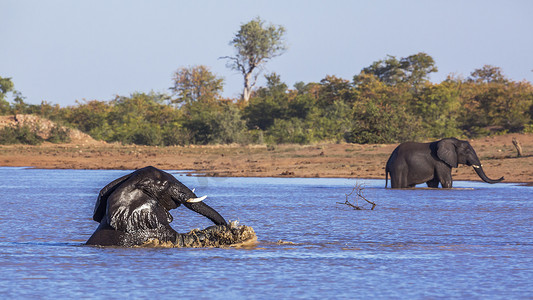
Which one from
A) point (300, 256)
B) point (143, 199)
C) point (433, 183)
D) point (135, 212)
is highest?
point (143, 199)

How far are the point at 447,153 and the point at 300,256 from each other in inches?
558

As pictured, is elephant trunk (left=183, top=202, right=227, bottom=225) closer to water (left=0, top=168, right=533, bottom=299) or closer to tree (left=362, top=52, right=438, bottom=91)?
water (left=0, top=168, right=533, bottom=299)

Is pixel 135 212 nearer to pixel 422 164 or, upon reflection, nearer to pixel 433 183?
pixel 422 164

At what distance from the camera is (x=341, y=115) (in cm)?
5497

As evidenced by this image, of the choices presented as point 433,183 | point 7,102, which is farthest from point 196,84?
point 433,183

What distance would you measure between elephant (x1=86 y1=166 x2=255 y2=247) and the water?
20cm

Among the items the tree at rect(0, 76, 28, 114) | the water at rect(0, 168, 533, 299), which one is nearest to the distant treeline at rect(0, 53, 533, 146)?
the tree at rect(0, 76, 28, 114)

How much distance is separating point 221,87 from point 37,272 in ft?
246

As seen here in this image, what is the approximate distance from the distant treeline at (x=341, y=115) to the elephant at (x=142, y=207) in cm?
3322

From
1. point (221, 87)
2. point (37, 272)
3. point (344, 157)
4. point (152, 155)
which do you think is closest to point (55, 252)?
point (37, 272)

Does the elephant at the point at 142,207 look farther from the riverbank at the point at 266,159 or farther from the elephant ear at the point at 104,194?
the riverbank at the point at 266,159

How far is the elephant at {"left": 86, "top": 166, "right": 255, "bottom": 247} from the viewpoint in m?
9.37

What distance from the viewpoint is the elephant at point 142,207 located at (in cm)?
937

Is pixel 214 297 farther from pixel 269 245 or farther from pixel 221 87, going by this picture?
pixel 221 87
